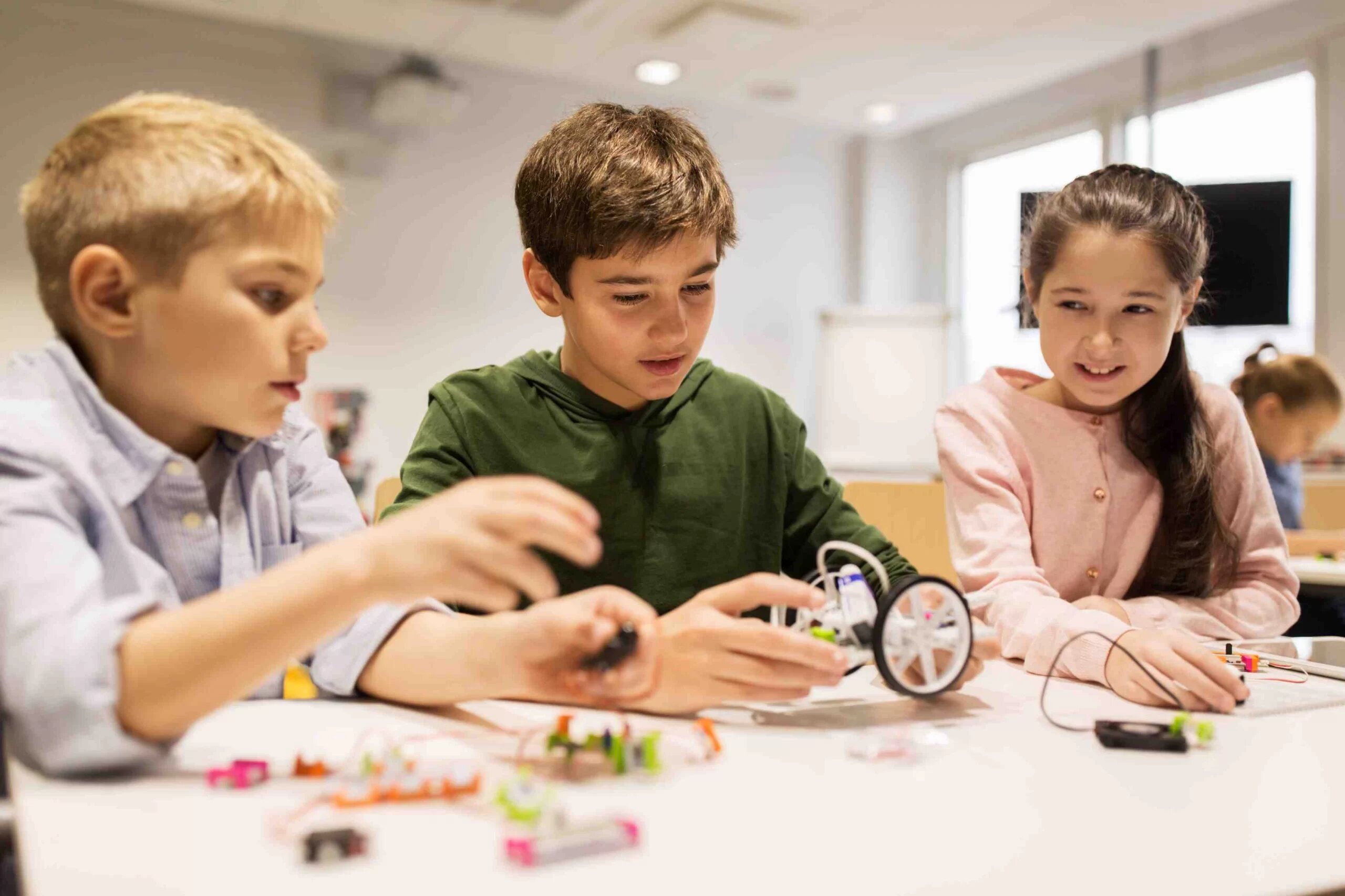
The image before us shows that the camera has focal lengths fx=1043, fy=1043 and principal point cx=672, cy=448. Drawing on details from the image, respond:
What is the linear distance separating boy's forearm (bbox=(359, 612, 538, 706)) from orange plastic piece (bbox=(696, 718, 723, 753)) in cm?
16

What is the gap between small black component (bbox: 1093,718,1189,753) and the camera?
2.64ft

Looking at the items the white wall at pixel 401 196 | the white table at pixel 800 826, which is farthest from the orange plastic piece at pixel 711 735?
the white wall at pixel 401 196

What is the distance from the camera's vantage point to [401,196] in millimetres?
5090

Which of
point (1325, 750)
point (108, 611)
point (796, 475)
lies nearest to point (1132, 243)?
point (796, 475)

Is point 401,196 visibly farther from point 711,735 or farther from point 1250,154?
point 711,735

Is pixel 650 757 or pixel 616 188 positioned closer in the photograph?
pixel 650 757

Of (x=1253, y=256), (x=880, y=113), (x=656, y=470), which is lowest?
(x=656, y=470)

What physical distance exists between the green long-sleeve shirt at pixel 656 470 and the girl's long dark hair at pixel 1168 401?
38cm

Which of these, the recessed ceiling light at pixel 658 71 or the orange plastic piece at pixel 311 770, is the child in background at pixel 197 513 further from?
the recessed ceiling light at pixel 658 71

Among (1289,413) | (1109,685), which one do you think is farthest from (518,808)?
(1289,413)

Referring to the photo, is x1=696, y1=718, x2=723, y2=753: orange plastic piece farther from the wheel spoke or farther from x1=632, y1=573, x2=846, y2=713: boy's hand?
the wheel spoke

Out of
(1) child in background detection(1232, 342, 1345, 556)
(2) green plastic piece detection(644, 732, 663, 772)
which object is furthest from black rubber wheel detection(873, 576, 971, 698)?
(1) child in background detection(1232, 342, 1345, 556)

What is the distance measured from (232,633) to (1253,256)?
11.5ft

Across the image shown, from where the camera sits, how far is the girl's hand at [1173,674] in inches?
37.2
